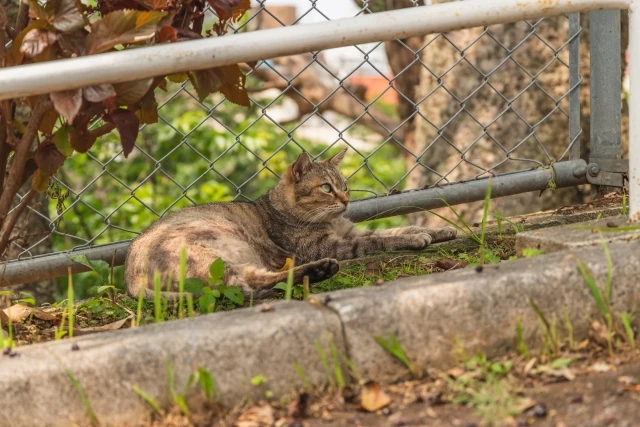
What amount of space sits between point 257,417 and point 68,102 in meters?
0.85

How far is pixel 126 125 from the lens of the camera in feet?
7.29

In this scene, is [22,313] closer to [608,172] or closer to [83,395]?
[83,395]

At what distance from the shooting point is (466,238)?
3381 mm

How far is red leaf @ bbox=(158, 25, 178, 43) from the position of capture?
2.16m

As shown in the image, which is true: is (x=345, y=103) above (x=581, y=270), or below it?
above

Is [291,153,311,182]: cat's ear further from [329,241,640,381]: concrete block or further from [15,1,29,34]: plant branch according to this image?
[329,241,640,381]: concrete block

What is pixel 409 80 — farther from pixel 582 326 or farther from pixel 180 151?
pixel 582 326

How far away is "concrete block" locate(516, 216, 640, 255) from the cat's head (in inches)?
59.5

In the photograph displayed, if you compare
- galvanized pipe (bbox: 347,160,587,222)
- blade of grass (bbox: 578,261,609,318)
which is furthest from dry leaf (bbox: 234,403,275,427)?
galvanized pipe (bbox: 347,160,587,222)

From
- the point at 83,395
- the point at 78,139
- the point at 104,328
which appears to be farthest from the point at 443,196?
the point at 83,395

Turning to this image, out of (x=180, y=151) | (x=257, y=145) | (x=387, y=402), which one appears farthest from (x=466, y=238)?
(x=180, y=151)

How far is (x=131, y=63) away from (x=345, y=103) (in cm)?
557

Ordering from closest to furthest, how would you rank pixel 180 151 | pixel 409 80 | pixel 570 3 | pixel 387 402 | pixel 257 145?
1. pixel 387 402
2. pixel 570 3
3. pixel 257 145
4. pixel 409 80
5. pixel 180 151

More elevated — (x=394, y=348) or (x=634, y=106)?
(x=634, y=106)
